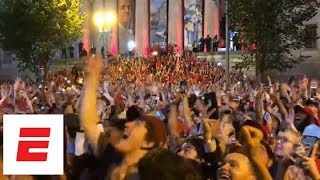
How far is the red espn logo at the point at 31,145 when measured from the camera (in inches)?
131

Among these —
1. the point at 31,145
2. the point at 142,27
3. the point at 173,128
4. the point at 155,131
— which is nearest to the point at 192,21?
the point at 142,27

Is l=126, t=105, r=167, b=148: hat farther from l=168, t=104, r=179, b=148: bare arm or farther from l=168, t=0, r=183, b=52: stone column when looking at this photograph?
l=168, t=0, r=183, b=52: stone column

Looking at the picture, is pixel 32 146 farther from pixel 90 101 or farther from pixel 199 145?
pixel 199 145

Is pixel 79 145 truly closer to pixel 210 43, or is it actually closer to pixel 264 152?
pixel 264 152

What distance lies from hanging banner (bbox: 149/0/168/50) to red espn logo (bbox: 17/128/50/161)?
39295mm

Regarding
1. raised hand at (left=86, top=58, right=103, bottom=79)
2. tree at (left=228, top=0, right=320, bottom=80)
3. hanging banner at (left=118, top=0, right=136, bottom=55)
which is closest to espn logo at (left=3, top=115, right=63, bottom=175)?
raised hand at (left=86, top=58, right=103, bottom=79)

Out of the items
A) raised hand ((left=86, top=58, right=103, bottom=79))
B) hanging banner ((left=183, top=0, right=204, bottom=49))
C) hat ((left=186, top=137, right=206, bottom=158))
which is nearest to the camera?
raised hand ((left=86, top=58, right=103, bottom=79))

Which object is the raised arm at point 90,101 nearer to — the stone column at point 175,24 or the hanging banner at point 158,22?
the stone column at point 175,24

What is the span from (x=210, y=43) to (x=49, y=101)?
2439cm

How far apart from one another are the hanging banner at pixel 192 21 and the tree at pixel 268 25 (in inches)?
581

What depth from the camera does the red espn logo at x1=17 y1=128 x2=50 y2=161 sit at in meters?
3.32

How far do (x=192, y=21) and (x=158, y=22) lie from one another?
2511 millimetres

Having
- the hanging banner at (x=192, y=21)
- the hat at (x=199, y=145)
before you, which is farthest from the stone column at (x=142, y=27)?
the hat at (x=199, y=145)

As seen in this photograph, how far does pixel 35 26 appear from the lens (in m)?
31.9
